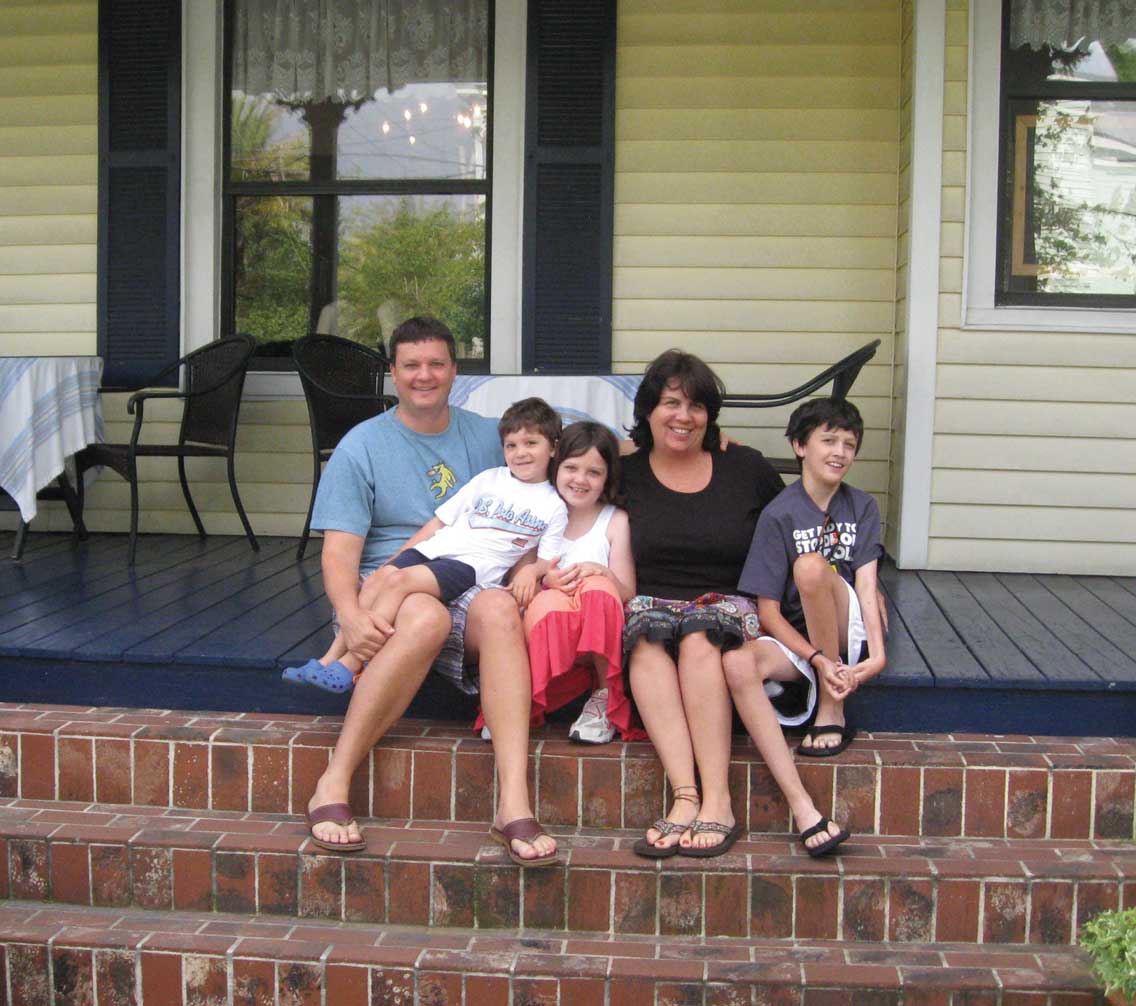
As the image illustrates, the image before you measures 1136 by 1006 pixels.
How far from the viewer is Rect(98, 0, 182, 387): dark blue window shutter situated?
15.5ft

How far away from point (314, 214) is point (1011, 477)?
9.13ft

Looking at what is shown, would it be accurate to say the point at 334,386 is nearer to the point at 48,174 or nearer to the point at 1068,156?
the point at 48,174

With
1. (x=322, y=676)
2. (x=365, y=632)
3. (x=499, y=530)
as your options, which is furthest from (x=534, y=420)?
(x=322, y=676)

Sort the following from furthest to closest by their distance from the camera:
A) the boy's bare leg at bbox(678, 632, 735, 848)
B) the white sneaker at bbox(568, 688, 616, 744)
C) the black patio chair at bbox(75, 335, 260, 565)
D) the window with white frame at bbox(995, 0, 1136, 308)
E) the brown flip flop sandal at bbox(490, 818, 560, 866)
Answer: the black patio chair at bbox(75, 335, 260, 565)
the window with white frame at bbox(995, 0, 1136, 308)
the white sneaker at bbox(568, 688, 616, 744)
the boy's bare leg at bbox(678, 632, 735, 848)
the brown flip flop sandal at bbox(490, 818, 560, 866)

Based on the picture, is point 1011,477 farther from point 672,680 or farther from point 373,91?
point 373,91

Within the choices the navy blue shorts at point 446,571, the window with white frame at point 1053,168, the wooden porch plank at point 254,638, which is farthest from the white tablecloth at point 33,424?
the window with white frame at point 1053,168

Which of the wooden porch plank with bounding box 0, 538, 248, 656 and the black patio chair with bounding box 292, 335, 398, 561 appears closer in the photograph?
the wooden porch plank with bounding box 0, 538, 248, 656

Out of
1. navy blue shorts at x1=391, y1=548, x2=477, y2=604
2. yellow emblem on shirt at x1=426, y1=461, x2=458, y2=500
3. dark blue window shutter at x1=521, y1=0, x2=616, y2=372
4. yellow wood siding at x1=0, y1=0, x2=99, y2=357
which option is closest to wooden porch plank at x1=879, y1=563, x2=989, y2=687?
navy blue shorts at x1=391, y1=548, x2=477, y2=604

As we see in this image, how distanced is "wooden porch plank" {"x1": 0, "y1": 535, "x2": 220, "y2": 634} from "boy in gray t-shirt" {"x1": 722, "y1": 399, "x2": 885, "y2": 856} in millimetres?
1898

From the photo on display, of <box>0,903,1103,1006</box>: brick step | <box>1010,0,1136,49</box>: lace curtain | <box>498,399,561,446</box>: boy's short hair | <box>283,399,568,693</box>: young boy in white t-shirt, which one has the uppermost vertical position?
<box>1010,0,1136,49</box>: lace curtain

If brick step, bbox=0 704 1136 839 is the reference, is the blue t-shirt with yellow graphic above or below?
above

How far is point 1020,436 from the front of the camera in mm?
4176

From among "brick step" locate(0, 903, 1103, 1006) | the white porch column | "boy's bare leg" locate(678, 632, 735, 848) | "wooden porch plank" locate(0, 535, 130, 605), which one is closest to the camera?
"brick step" locate(0, 903, 1103, 1006)

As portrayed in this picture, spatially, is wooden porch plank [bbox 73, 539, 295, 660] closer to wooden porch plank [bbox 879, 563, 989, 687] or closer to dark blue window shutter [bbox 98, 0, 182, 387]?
dark blue window shutter [bbox 98, 0, 182, 387]
